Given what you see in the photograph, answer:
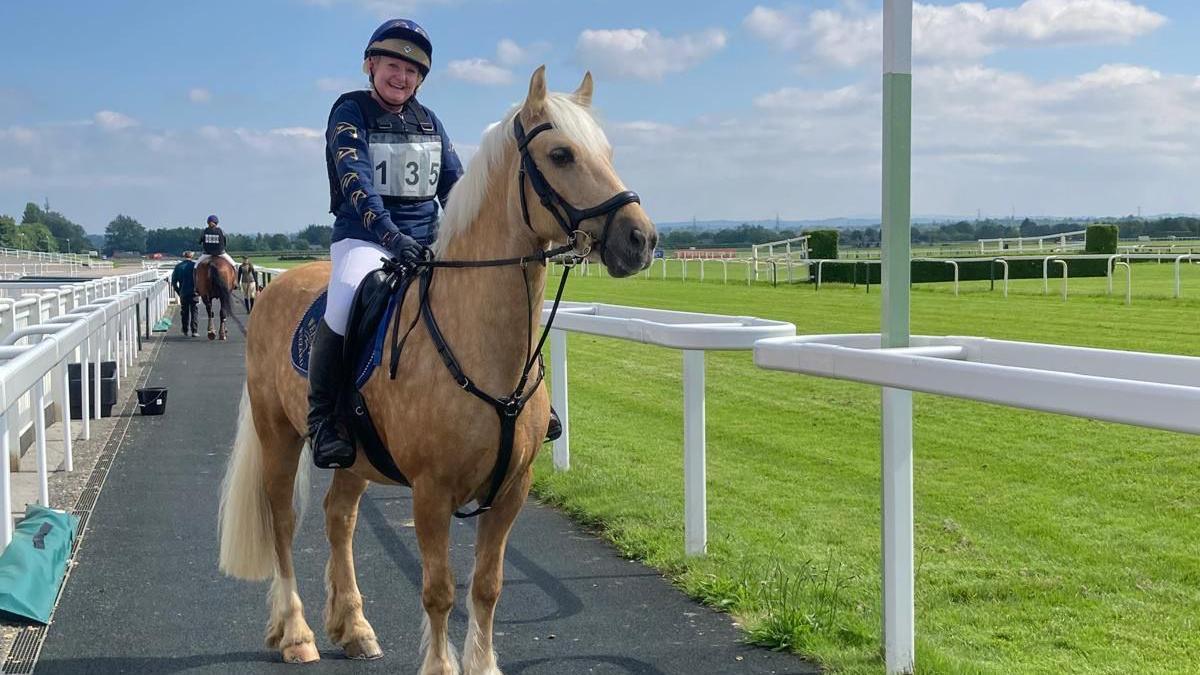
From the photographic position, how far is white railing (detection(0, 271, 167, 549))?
181 inches

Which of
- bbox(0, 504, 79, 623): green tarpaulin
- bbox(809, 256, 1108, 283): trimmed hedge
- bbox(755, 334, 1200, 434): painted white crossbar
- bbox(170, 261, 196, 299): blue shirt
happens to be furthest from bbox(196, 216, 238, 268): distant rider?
bbox(755, 334, 1200, 434): painted white crossbar

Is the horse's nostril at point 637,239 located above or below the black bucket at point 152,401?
above

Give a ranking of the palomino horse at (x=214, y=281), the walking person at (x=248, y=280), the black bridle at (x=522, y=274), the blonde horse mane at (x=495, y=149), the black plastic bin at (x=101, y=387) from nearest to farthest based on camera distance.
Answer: the black bridle at (x=522, y=274), the blonde horse mane at (x=495, y=149), the black plastic bin at (x=101, y=387), the palomino horse at (x=214, y=281), the walking person at (x=248, y=280)

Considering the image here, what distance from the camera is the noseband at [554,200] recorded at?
3420mm

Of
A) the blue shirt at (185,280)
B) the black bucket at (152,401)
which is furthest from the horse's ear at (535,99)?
the blue shirt at (185,280)

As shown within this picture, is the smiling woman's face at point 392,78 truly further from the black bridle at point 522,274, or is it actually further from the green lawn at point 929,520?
the green lawn at point 929,520

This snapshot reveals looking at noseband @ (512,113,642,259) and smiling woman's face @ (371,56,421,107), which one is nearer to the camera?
noseband @ (512,113,642,259)

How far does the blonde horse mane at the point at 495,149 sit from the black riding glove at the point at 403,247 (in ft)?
0.22

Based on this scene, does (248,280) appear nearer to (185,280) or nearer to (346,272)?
(185,280)

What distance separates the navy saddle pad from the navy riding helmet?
0.98 metres

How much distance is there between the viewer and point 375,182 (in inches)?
178

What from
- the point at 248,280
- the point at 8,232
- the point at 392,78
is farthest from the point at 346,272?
the point at 8,232

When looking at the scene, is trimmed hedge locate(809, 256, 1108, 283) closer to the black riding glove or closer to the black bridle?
the black riding glove

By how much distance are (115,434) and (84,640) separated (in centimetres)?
587
